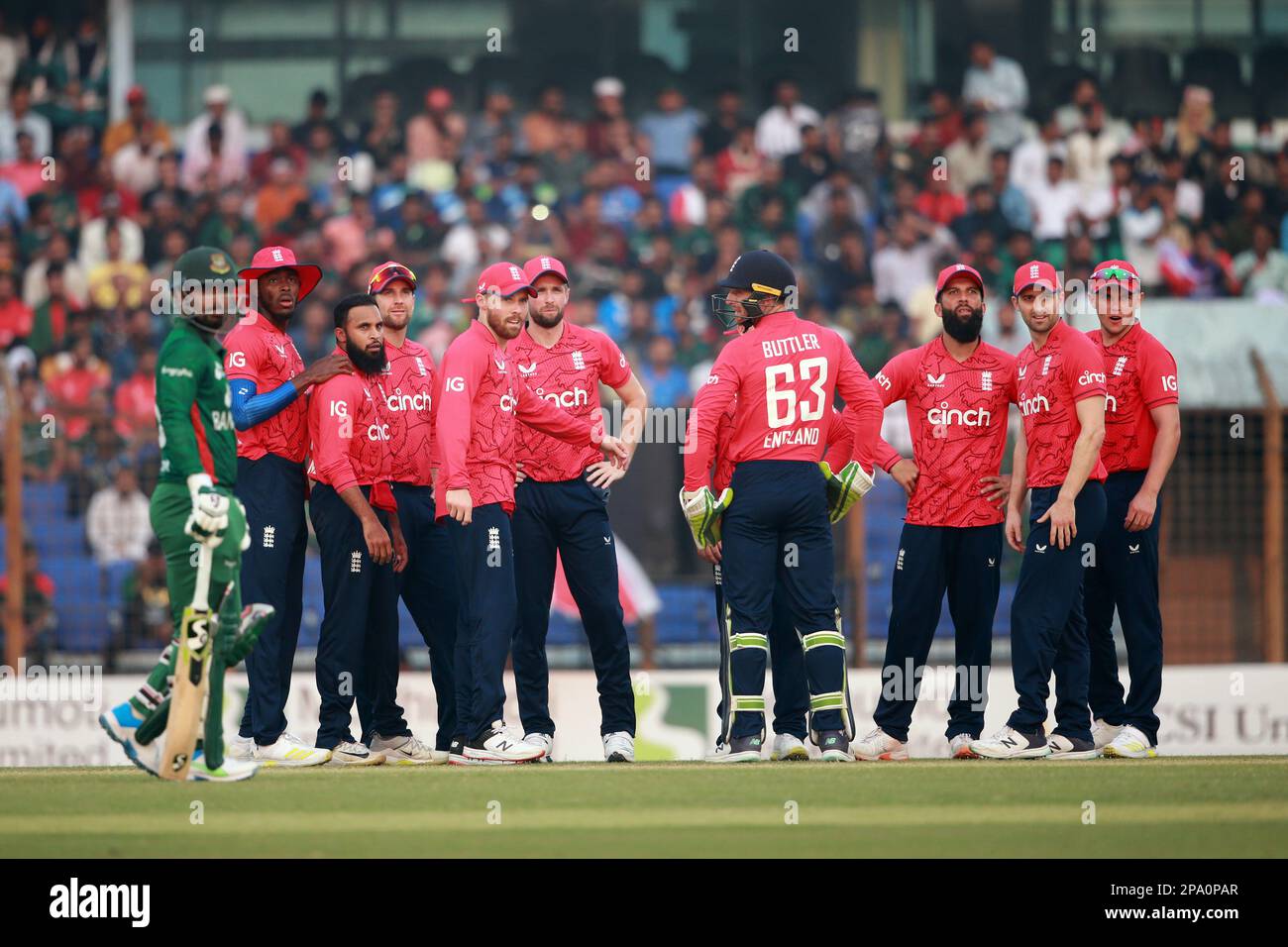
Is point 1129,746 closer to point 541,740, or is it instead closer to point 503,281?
point 541,740

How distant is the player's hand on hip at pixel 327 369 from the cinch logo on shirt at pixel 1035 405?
11.6 ft

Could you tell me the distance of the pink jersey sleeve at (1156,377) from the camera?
1032 cm

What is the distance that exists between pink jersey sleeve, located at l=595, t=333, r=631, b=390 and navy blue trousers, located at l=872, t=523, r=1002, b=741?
5.85 feet

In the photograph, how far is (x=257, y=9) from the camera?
21922 mm

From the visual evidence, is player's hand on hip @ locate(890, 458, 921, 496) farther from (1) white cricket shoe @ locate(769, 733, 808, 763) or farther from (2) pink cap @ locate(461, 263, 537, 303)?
(2) pink cap @ locate(461, 263, 537, 303)

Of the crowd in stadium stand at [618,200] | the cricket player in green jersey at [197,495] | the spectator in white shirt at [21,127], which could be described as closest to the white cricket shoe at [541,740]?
the cricket player in green jersey at [197,495]

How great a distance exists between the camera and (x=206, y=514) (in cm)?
821

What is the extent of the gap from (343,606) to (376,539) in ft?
1.32

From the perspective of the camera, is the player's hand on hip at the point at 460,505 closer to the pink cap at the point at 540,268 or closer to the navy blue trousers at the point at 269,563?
the navy blue trousers at the point at 269,563

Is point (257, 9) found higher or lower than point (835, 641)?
higher

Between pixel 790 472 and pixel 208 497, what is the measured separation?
3.03 m
